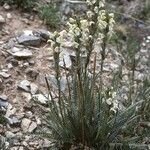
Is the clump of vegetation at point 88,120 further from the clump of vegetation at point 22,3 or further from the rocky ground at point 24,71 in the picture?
the clump of vegetation at point 22,3

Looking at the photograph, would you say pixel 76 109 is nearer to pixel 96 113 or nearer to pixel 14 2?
pixel 96 113

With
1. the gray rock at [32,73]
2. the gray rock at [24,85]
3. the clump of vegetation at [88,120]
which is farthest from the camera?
the gray rock at [32,73]

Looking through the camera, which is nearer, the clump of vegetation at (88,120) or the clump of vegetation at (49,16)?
the clump of vegetation at (88,120)

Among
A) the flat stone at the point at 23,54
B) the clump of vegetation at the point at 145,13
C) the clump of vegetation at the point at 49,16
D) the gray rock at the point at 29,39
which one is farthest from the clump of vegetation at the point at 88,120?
the clump of vegetation at the point at 145,13

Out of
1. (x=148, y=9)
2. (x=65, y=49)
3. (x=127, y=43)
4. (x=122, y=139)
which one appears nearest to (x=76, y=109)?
(x=122, y=139)

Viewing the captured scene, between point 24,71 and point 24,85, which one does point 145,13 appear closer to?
point 24,71

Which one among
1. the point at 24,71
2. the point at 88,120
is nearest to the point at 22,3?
the point at 24,71
